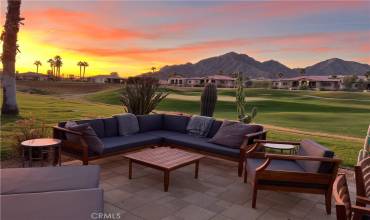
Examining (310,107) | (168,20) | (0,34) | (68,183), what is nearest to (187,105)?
(310,107)

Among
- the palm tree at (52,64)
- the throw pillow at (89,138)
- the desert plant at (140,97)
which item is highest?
the palm tree at (52,64)

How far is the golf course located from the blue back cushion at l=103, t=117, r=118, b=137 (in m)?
2.03

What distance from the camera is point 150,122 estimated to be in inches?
264

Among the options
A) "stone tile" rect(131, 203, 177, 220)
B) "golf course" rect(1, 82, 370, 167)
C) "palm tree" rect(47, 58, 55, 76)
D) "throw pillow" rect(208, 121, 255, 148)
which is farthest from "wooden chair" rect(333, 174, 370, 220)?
"palm tree" rect(47, 58, 55, 76)

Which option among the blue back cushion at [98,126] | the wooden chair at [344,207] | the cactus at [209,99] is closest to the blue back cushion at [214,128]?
the cactus at [209,99]

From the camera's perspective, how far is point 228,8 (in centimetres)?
899

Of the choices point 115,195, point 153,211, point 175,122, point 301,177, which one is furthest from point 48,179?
point 175,122

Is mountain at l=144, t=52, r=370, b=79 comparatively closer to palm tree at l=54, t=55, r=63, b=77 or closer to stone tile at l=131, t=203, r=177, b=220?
palm tree at l=54, t=55, r=63, b=77

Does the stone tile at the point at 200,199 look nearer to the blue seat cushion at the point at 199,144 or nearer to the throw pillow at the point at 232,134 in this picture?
the blue seat cushion at the point at 199,144

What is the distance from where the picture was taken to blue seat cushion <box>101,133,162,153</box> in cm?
506

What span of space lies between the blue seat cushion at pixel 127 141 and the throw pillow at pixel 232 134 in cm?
137

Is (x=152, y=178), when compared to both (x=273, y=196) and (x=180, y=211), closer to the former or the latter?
(x=180, y=211)

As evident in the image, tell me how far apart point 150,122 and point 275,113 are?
48.2 ft

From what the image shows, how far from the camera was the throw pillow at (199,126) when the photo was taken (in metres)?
6.22
